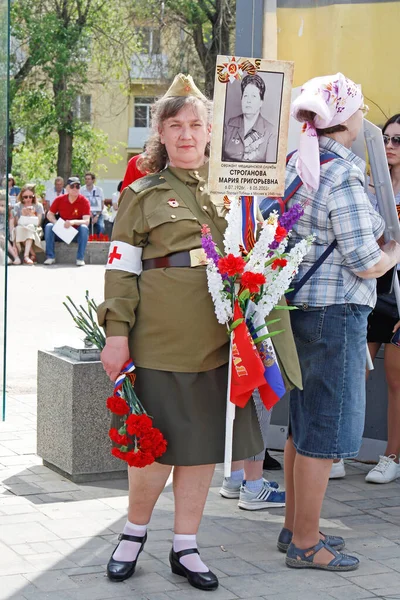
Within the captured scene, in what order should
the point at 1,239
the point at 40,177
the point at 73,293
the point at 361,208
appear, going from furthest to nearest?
the point at 40,177 < the point at 73,293 < the point at 1,239 < the point at 361,208

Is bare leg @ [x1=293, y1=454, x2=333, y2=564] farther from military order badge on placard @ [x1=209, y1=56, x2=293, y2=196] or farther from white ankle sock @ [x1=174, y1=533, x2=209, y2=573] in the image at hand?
military order badge on placard @ [x1=209, y1=56, x2=293, y2=196]

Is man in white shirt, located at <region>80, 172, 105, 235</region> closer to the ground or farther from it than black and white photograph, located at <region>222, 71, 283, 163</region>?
closer to the ground

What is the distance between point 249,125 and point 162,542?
72.2 inches

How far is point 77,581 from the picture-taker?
13.3 feet

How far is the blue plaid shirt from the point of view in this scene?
409 cm

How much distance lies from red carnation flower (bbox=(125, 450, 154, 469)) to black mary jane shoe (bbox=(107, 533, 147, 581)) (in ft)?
1.40

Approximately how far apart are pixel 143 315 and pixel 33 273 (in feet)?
48.6

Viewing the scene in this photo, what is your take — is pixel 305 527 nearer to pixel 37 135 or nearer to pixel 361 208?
pixel 361 208

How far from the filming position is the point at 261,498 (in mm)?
5195

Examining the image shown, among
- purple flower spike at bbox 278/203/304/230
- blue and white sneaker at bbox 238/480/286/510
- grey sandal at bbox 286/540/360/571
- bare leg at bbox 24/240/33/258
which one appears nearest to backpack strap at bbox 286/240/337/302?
purple flower spike at bbox 278/203/304/230

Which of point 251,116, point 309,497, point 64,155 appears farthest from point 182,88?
point 64,155

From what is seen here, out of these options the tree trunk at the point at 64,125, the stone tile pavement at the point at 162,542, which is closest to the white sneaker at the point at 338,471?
the stone tile pavement at the point at 162,542

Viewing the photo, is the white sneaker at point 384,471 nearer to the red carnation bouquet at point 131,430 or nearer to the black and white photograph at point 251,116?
the red carnation bouquet at point 131,430

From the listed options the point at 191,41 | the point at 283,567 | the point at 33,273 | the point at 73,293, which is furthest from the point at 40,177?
the point at 283,567
